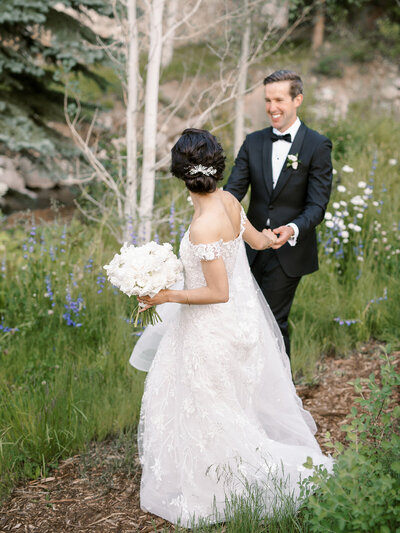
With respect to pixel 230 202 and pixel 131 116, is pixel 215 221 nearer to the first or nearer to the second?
pixel 230 202

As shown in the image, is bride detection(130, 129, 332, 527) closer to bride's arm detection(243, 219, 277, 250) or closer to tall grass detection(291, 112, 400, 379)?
bride's arm detection(243, 219, 277, 250)

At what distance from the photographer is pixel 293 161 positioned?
357 cm

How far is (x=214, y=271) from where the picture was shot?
2.61 meters

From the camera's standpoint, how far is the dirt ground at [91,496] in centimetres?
296

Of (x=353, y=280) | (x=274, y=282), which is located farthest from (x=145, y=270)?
(x=353, y=280)

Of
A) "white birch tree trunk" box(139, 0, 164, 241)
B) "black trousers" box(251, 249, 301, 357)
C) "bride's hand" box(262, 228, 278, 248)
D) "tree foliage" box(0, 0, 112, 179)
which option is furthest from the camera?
"tree foliage" box(0, 0, 112, 179)

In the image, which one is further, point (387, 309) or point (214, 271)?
point (387, 309)

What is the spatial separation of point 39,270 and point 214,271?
9.15ft

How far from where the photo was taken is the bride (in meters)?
2.66

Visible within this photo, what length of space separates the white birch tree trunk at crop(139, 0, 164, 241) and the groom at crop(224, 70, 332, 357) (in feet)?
5.66

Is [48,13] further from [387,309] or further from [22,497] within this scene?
[22,497]

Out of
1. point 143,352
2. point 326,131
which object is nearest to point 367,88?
point 326,131

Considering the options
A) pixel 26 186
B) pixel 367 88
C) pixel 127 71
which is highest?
pixel 367 88

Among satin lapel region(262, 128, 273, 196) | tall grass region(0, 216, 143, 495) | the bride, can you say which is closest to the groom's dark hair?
satin lapel region(262, 128, 273, 196)
